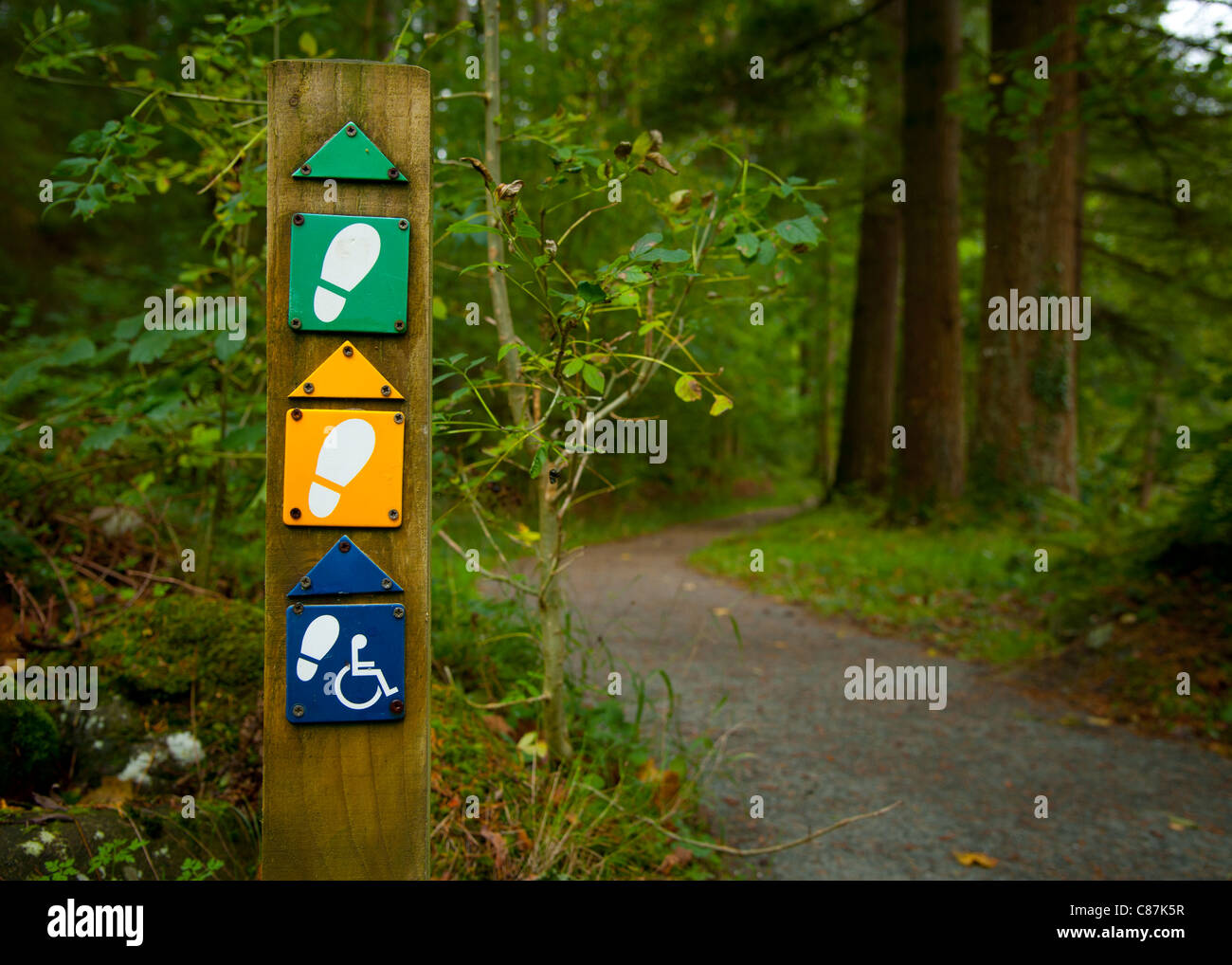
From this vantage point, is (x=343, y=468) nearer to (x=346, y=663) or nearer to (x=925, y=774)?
(x=346, y=663)

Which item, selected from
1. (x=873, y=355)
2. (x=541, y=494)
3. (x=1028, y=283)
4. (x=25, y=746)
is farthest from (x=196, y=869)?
(x=873, y=355)

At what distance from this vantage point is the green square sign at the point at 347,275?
1.70m

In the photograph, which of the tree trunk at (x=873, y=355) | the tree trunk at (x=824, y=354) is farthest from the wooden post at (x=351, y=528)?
the tree trunk at (x=824, y=354)

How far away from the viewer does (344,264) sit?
171 centimetres

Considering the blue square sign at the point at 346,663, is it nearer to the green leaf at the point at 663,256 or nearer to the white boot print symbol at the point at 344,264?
the white boot print symbol at the point at 344,264

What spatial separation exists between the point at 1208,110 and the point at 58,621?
13.2m

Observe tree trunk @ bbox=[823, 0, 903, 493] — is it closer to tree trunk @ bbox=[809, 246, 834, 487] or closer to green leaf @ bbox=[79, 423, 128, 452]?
tree trunk @ bbox=[809, 246, 834, 487]

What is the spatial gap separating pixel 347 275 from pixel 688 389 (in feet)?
2.64

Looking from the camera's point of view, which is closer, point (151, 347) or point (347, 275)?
point (347, 275)

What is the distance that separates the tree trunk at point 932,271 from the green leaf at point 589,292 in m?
10.3

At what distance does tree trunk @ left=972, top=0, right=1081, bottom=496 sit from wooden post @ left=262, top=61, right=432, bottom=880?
971cm

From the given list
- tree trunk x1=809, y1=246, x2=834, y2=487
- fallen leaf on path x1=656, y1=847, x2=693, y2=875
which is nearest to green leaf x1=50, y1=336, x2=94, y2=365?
fallen leaf on path x1=656, y1=847, x2=693, y2=875

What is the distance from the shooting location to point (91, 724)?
2.81 meters

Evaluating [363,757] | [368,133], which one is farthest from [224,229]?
[363,757]
